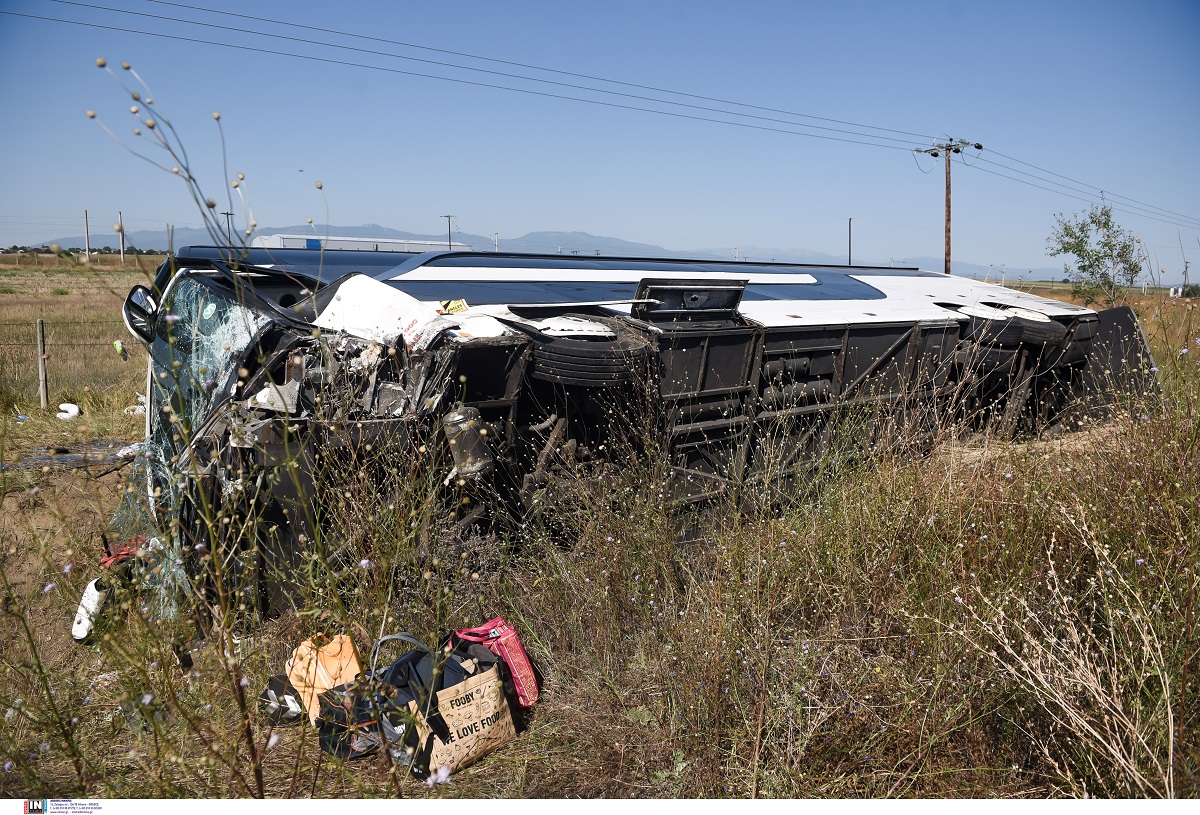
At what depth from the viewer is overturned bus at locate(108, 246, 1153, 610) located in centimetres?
438

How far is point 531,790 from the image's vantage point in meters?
3.12

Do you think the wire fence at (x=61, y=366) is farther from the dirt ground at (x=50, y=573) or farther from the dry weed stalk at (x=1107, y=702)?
the dry weed stalk at (x=1107, y=702)

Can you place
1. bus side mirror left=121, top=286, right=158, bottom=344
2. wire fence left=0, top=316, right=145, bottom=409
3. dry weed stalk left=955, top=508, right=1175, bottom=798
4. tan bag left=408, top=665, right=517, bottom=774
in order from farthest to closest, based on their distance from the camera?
wire fence left=0, top=316, right=145, bottom=409 < bus side mirror left=121, top=286, right=158, bottom=344 < tan bag left=408, top=665, right=517, bottom=774 < dry weed stalk left=955, top=508, right=1175, bottom=798

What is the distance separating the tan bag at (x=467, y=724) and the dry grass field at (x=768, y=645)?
81 millimetres

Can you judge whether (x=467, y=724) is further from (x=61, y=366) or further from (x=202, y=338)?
(x=61, y=366)

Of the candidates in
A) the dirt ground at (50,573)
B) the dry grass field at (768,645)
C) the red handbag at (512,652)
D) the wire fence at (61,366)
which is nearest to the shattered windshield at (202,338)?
the dirt ground at (50,573)

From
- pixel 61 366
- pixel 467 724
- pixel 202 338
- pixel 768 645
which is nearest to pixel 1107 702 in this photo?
pixel 768 645

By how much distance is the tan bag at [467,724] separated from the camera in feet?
10.4

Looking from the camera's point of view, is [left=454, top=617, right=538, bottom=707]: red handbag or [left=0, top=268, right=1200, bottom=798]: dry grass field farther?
[left=454, top=617, right=538, bottom=707]: red handbag

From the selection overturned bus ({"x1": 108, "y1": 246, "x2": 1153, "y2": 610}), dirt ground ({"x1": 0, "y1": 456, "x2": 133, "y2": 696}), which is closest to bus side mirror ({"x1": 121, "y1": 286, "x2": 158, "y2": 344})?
overturned bus ({"x1": 108, "y1": 246, "x2": 1153, "y2": 610})

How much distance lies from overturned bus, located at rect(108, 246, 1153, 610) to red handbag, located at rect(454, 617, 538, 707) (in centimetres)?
92

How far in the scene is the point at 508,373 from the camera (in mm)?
4871

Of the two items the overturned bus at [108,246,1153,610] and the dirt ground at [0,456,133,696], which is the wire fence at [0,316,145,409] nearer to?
the dirt ground at [0,456,133,696]

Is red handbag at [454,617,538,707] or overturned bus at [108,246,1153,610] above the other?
overturned bus at [108,246,1153,610]
